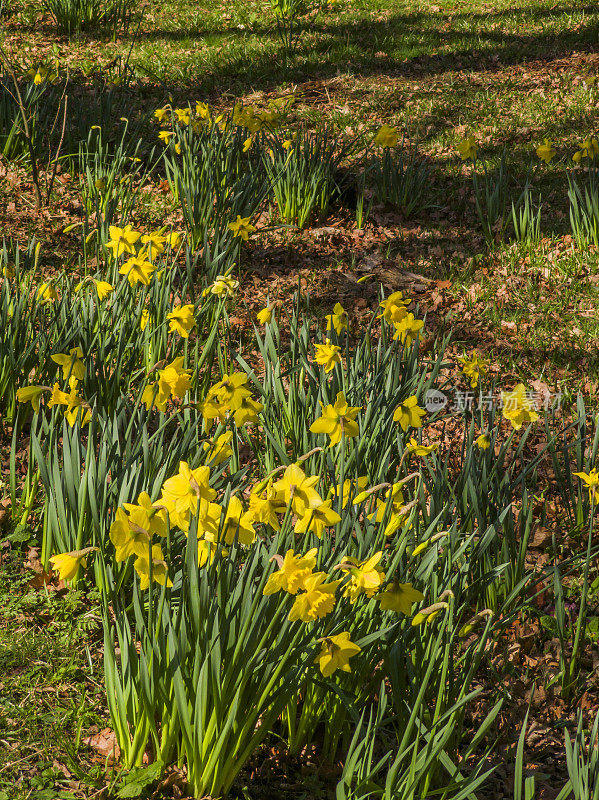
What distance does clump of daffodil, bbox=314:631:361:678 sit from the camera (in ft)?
4.91

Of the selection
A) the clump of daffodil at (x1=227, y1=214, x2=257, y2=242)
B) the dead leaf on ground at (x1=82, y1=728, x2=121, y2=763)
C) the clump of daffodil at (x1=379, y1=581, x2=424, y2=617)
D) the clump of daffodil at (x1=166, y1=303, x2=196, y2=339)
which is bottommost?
the dead leaf on ground at (x1=82, y1=728, x2=121, y2=763)

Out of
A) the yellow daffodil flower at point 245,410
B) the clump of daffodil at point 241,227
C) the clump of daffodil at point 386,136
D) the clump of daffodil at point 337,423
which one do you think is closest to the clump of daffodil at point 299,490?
the clump of daffodil at point 337,423

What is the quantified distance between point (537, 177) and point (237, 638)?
5.39 meters

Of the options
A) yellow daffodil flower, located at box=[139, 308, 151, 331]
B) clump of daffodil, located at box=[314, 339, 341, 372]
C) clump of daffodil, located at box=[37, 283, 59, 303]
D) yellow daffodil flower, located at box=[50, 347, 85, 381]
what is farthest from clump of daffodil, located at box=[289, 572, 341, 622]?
clump of daffodil, located at box=[37, 283, 59, 303]

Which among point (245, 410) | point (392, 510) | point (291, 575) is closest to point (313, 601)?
point (291, 575)

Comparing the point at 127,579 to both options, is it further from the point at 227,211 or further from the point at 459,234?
the point at 459,234

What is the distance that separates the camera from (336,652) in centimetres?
151

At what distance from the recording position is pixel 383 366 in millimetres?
2781

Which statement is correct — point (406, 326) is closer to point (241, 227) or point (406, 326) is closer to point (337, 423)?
point (337, 423)

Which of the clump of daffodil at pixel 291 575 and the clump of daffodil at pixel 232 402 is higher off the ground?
the clump of daffodil at pixel 232 402

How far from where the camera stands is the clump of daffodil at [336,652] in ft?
4.91

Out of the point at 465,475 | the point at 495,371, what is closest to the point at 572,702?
the point at 465,475

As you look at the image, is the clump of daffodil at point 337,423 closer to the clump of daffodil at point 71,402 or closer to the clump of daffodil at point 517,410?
the clump of daffodil at point 517,410

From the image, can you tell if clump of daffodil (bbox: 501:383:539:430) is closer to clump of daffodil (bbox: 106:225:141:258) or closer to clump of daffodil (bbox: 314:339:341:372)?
clump of daffodil (bbox: 314:339:341:372)
